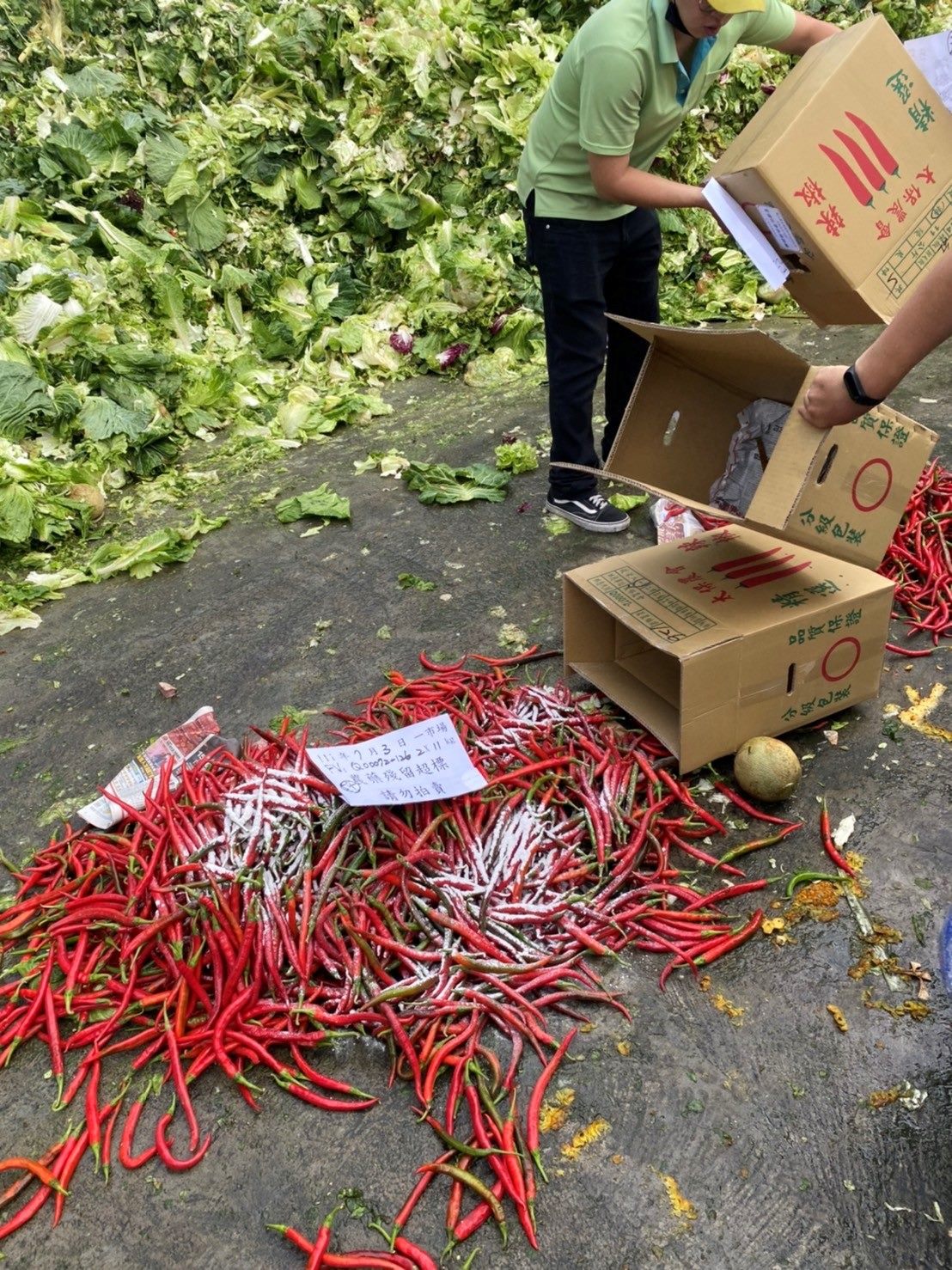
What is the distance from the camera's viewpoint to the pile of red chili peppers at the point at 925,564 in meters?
3.16

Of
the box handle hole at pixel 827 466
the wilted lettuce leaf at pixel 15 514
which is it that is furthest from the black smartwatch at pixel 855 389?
the wilted lettuce leaf at pixel 15 514

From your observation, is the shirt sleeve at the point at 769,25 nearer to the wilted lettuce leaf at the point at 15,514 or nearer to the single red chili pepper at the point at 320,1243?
the single red chili pepper at the point at 320,1243

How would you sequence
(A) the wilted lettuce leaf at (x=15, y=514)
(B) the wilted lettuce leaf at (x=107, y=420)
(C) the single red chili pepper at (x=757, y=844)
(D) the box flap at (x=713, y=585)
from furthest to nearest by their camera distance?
(B) the wilted lettuce leaf at (x=107, y=420) → (A) the wilted lettuce leaf at (x=15, y=514) → (D) the box flap at (x=713, y=585) → (C) the single red chili pepper at (x=757, y=844)

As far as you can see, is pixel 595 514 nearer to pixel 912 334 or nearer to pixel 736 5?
pixel 736 5

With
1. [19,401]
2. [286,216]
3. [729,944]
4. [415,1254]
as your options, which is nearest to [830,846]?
[729,944]

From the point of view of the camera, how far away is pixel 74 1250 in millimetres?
1794

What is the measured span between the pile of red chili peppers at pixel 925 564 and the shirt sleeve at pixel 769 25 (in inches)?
72.6

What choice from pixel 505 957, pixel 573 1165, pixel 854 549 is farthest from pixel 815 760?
pixel 573 1165

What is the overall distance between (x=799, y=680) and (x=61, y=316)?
18.3 feet

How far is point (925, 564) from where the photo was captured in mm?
3326

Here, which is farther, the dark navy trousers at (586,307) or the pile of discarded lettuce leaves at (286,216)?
the pile of discarded lettuce leaves at (286,216)

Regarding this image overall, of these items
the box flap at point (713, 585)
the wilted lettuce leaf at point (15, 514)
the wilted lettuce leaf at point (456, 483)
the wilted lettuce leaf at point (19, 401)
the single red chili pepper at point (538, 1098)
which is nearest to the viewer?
the single red chili pepper at point (538, 1098)

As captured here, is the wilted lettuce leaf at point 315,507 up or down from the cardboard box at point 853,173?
down

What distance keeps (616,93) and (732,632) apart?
79.5 inches
